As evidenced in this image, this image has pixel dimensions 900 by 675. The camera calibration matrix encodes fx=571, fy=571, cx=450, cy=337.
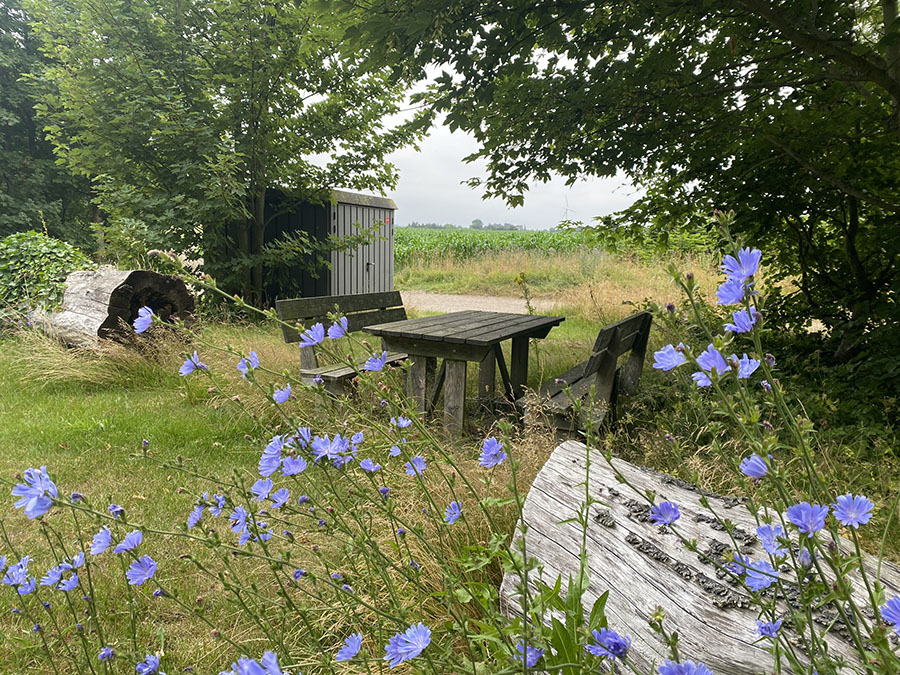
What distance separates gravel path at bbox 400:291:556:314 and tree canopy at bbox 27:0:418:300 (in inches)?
136

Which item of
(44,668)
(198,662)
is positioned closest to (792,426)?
(198,662)

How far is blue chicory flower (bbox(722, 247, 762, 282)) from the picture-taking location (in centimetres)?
66

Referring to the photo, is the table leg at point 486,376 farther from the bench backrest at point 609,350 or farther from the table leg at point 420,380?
the bench backrest at point 609,350

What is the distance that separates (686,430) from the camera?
130 inches

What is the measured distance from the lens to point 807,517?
0.62 metres

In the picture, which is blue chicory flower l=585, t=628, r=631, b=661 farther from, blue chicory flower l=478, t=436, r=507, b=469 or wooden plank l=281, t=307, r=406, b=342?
wooden plank l=281, t=307, r=406, b=342

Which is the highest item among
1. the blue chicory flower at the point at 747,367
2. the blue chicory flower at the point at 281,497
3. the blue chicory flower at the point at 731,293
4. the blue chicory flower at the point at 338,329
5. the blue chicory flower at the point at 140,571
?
the blue chicory flower at the point at 731,293

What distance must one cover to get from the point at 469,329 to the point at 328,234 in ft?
19.6

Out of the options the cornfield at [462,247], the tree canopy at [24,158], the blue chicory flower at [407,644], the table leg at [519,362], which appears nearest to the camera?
the blue chicory flower at [407,644]

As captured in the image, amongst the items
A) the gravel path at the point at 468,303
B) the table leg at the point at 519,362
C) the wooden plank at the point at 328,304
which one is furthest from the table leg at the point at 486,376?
the gravel path at the point at 468,303

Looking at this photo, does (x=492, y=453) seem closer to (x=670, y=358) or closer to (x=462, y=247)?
(x=670, y=358)

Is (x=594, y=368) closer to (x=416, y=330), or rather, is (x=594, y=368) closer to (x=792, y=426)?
(x=416, y=330)

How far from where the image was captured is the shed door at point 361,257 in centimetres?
976

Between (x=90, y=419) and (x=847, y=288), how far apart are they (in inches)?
229
